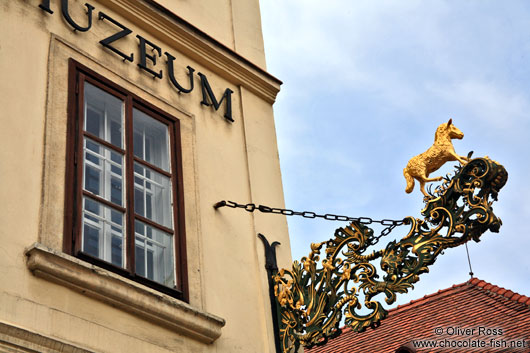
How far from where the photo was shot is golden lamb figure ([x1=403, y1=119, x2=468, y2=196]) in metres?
7.91

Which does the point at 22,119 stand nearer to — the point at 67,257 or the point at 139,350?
the point at 67,257

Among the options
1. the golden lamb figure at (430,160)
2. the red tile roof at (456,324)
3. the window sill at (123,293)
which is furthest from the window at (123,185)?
the red tile roof at (456,324)

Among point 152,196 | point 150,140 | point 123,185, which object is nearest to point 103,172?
point 123,185

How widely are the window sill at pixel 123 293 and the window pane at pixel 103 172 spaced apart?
86 cm

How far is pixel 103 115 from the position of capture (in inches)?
316

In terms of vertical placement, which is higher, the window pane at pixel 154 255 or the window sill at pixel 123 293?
the window pane at pixel 154 255

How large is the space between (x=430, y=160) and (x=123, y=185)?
246cm

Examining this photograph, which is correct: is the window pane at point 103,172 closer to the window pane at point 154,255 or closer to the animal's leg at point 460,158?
the window pane at point 154,255

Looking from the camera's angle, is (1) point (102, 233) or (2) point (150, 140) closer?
(1) point (102, 233)

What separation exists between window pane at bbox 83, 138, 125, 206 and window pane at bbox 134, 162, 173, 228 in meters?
0.22

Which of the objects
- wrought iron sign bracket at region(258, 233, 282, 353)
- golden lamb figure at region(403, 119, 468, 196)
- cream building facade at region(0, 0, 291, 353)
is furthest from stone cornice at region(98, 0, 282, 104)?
golden lamb figure at region(403, 119, 468, 196)

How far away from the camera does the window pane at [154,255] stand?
7574mm

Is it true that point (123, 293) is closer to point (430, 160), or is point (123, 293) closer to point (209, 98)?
point (430, 160)

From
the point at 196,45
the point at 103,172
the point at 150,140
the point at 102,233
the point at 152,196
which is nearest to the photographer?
the point at 102,233
